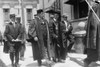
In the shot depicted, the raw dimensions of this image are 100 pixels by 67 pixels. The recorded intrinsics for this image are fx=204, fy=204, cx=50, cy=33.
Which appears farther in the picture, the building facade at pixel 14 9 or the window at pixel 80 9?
the building facade at pixel 14 9

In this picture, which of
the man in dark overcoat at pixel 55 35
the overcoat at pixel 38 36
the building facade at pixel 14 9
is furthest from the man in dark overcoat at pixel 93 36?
the building facade at pixel 14 9

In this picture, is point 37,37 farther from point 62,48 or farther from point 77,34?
point 77,34

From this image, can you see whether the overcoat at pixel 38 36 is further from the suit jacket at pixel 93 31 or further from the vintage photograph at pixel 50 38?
the suit jacket at pixel 93 31

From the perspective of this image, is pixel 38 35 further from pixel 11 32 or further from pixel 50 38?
pixel 11 32

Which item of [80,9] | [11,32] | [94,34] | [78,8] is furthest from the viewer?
[78,8]

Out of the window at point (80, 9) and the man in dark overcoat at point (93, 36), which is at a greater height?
the window at point (80, 9)

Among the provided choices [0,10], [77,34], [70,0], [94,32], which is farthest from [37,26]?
[0,10]

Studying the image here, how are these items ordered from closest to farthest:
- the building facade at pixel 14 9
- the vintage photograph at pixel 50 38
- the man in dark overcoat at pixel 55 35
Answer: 1. the vintage photograph at pixel 50 38
2. the man in dark overcoat at pixel 55 35
3. the building facade at pixel 14 9

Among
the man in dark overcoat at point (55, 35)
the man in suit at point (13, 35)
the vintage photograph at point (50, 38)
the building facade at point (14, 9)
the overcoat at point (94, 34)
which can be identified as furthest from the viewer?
the building facade at point (14, 9)

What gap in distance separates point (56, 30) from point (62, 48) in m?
0.75

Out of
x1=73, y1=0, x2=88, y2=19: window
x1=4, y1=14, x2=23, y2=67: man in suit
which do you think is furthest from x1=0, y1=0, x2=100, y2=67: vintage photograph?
x1=73, y1=0, x2=88, y2=19: window

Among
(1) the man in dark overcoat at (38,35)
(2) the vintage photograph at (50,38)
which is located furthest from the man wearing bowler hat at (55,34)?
(1) the man in dark overcoat at (38,35)

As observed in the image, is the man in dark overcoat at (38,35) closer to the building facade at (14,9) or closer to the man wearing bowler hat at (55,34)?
the man wearing bowler hat at (55,34)

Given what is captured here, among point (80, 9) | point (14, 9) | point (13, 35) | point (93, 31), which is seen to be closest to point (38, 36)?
point (13, 35)
